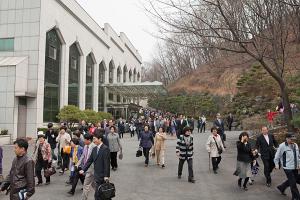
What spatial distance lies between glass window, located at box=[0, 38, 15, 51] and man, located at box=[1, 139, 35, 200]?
27.4 meters

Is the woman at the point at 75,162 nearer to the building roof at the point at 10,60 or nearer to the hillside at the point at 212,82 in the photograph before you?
the building roof at the point at 10,60

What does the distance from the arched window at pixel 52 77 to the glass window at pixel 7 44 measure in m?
2.96

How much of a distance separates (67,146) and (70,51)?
27.6m

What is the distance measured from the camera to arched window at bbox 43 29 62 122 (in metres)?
32.2

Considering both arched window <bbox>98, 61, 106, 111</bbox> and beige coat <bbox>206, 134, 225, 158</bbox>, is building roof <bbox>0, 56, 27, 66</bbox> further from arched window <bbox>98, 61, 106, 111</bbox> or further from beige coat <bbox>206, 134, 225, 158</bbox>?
beige coat <bbox>206, 134, 225, 158</bbox>

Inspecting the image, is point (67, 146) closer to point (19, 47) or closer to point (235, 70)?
point (19, 47)

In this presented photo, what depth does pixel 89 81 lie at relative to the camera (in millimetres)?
45469

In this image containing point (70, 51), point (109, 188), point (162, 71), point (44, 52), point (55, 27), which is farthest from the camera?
point (162, 71)

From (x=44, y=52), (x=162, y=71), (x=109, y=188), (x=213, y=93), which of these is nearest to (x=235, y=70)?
(x=213, y=93)

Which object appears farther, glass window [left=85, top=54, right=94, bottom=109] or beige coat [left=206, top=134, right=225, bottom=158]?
glass window [left=85, top=54, right=94, bottom=109]

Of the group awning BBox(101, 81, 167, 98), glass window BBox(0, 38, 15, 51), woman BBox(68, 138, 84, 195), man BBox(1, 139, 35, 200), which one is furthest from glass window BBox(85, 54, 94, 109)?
man BBox(1, 139, 35, 200)

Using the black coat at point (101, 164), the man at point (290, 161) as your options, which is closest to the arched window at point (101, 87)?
the man at point (290, 161)

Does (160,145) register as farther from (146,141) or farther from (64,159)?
(64,159)

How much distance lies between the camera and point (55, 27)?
3369 cm
